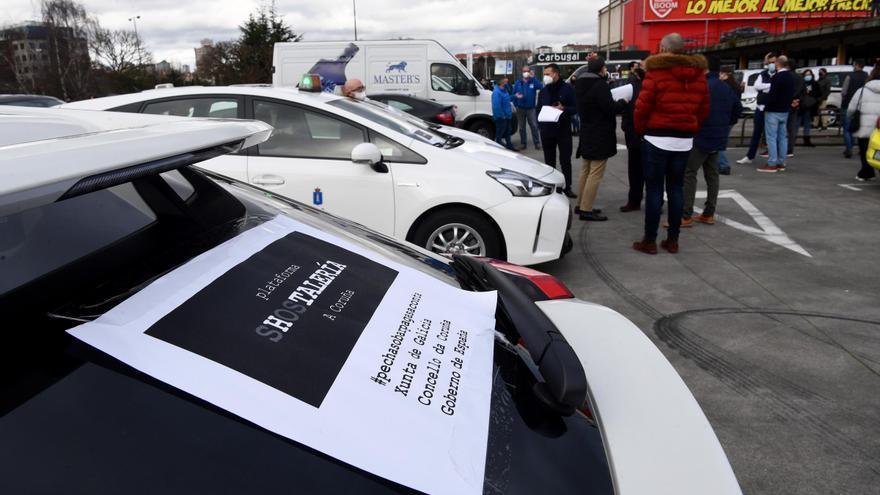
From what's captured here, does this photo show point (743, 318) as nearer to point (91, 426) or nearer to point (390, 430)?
point (390, 430)

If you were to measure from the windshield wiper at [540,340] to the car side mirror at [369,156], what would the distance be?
2874 millimetres

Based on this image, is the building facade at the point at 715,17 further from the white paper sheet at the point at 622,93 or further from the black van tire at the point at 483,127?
the white paper sheet at the point at 622,93

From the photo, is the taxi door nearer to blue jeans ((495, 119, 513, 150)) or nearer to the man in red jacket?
the man in red jacket

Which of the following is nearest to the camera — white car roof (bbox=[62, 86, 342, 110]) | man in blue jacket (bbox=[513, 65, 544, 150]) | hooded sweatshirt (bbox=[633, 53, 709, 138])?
white car roof (bbox=[62, 86, 342, 110])

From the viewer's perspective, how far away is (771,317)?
4.39m

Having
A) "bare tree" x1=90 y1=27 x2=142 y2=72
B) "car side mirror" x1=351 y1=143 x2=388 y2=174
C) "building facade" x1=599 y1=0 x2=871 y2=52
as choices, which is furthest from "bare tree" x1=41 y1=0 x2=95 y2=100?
"car side mirror" x1=351 y1=143 x2=388 y2=174

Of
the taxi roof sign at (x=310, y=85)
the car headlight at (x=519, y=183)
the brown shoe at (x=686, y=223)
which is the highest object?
the taxi roof sign at (x=310, y=85)

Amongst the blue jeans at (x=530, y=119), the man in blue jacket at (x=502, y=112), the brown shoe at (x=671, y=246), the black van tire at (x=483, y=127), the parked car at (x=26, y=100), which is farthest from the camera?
the black van tire at (x=483, y=127)

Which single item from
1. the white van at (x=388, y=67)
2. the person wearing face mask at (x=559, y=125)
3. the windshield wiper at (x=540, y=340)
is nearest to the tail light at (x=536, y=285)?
the windshield wiper at (x=540, y=340)

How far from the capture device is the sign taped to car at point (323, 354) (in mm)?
1092

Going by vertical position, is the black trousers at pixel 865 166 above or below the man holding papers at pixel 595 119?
below

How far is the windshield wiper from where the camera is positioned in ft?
4.53

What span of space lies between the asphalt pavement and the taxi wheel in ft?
2.42

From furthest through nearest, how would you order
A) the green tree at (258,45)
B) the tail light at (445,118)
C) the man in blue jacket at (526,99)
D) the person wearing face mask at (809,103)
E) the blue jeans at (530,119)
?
1. the green tree at (258,45)
2. the blue jeans at (530,119)
3. the man in blue jacket at (526,99)
4. the tail light at (445,118)
5. the person wearing face mask at (809,103)
